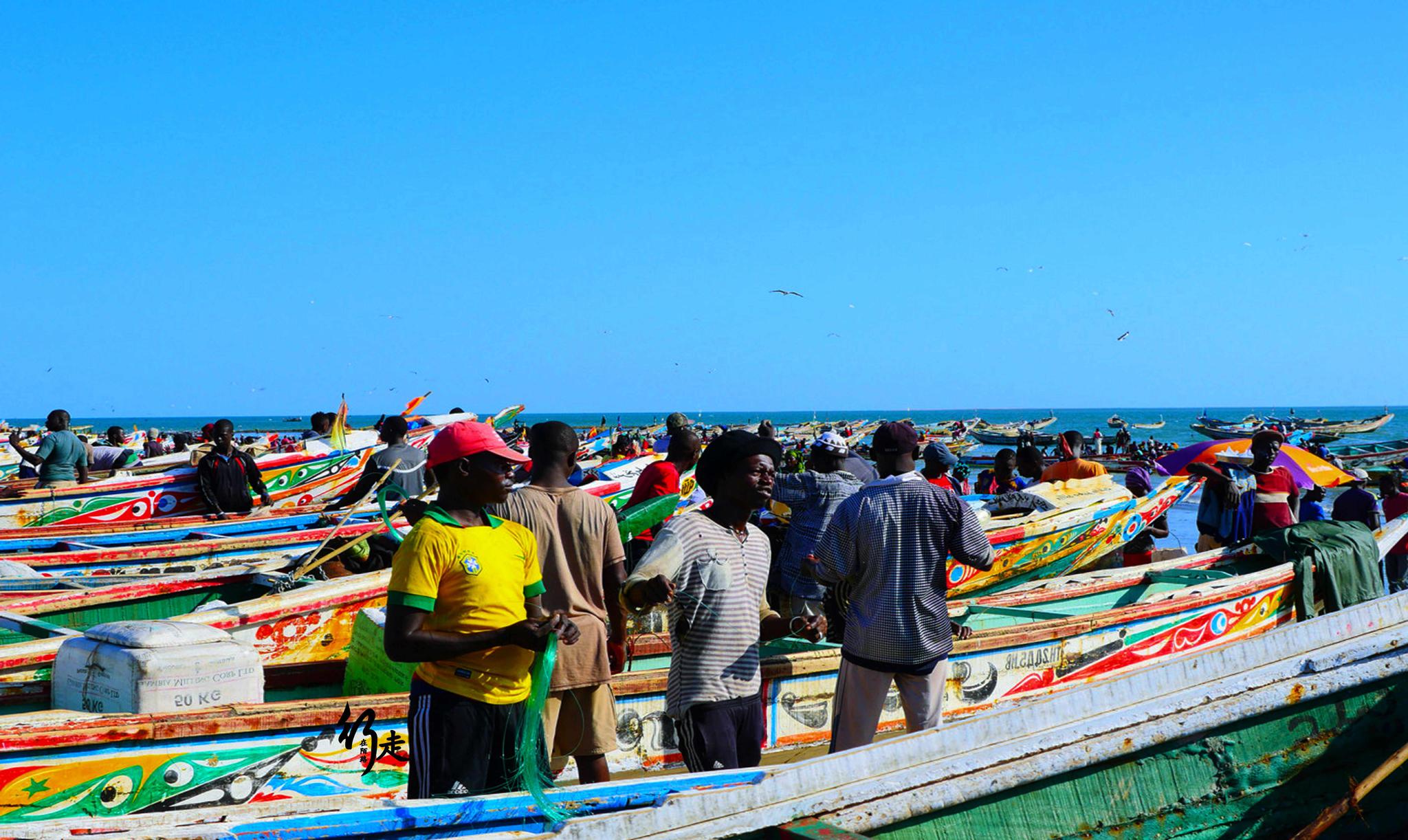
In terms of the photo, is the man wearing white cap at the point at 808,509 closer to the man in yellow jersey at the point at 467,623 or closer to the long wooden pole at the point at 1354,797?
the long wooden pole at the point at 1354,797

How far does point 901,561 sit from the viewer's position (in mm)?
4453

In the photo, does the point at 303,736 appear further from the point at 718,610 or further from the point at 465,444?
the point at 465,444

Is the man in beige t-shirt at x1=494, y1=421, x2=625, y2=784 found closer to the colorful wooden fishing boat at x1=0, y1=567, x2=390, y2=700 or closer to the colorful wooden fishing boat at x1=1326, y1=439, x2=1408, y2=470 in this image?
the colorful wooden fishing boat at x1=0, y1=567, x2=390, y2=700

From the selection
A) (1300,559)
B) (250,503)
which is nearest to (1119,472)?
(1300,559)

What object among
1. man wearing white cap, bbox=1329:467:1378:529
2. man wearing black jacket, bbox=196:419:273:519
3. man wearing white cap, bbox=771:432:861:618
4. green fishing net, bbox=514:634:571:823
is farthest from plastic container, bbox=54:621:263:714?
man wearing white cap, bbox=1329:467:1378:529

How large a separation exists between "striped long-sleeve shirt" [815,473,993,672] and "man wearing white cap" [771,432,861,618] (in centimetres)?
128

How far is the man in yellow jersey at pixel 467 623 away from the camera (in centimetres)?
Result: 306

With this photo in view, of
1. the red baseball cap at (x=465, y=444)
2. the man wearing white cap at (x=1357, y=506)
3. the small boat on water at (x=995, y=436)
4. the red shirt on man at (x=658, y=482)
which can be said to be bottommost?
the small boat on water at (x=995, y=436)

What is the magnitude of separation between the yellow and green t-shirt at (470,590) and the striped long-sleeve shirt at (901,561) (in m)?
1.59

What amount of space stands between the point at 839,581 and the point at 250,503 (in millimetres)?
8895

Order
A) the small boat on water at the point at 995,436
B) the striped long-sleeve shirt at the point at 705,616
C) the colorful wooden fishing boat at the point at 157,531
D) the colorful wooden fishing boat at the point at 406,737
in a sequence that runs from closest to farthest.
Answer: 1. the colorful wooden fishing boat at the point at 406,737
2. the striped long-sleeve shirt at the point at 705,616
3. the colorful wooden fishing boat at the point at 157,531
4. the small boat on water at the point at 995,436

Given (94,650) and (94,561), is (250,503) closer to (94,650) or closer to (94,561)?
(94,561)

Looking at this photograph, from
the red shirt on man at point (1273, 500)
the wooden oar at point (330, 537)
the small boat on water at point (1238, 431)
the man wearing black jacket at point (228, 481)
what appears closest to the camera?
the wooden oar at point (330, 537)

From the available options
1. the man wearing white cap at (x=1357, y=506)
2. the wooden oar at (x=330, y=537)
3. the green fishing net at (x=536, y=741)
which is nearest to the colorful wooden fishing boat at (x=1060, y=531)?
the man wearing white cap at (x=1357, y=506)
